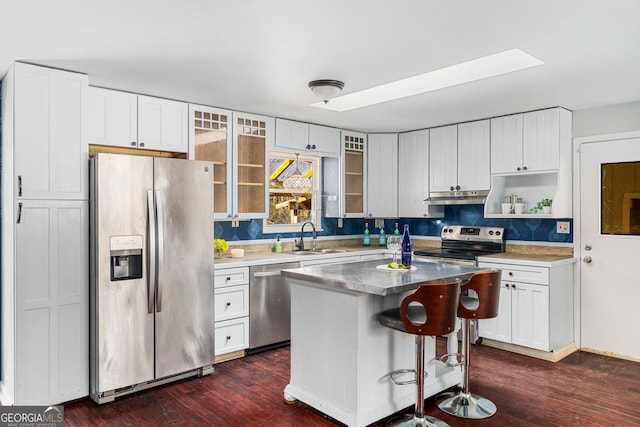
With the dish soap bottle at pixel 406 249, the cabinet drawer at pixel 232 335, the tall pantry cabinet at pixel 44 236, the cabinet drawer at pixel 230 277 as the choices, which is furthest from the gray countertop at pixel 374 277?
the tall pantry cabinet at pixel 44 236

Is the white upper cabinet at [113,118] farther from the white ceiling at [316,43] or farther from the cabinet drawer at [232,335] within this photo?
the cabinet drawer at [232,335]

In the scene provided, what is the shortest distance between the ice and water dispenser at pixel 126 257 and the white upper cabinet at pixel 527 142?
358 cm

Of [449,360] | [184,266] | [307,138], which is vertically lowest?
[449,360]

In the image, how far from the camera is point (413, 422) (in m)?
2.79

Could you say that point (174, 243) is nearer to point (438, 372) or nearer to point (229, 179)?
point (229, 179)

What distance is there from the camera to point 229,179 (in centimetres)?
438

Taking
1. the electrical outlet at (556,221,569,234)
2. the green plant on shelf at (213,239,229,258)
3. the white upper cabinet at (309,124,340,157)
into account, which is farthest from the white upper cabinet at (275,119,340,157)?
the electrical outlet at (556,221,569,234)

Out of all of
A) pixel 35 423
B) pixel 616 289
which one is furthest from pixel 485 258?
pixel 35 423

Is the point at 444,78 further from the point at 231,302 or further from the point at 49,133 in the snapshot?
the point at 49,133

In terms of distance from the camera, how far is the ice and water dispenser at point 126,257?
127 inches

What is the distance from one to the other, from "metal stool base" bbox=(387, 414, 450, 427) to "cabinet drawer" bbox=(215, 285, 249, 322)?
1766 mm

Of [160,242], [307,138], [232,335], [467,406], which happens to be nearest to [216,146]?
[307,138]

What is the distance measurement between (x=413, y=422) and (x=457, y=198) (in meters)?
2.90

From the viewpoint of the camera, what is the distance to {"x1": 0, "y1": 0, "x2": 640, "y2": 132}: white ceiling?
2.24 meters
